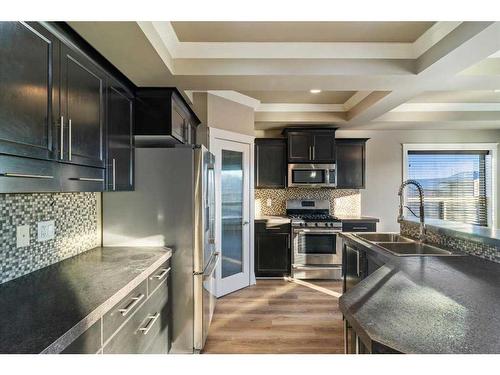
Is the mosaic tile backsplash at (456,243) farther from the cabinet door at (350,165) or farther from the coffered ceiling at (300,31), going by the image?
the cabinet door at (350,165)

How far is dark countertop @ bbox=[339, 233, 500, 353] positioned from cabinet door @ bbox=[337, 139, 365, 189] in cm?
307

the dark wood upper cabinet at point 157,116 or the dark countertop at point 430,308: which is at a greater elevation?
the dark wood upper cabinet at point 157,116

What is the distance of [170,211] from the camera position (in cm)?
222

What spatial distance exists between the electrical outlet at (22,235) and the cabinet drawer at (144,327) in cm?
68

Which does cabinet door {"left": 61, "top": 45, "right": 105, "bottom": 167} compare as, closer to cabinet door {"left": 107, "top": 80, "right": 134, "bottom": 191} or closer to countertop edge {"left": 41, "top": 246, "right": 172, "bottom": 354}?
cabinet door {"left": 107, "top": 80, "right": 134, "bottom": 191}

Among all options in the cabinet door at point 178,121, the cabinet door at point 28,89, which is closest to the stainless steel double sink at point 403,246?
the cabinet door at point 178,121

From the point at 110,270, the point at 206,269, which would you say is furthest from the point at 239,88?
the point at 110,270

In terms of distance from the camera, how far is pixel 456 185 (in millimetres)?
4883

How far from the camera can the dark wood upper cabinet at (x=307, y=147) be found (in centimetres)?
447

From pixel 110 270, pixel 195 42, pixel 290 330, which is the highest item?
pixel 195 42

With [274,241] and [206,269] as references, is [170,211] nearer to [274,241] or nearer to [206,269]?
[206,269]

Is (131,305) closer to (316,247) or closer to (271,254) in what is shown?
(271,254)
